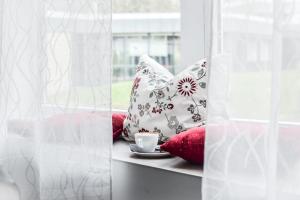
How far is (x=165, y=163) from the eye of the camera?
1307 millimetres

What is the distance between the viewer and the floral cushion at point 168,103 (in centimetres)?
146

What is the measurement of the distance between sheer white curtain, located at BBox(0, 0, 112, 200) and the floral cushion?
27 centimetres

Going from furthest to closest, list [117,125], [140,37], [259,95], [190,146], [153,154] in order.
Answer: [140,37] → [117,125] → [153,154] → [190,146] → [259,95]

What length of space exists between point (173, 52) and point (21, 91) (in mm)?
760

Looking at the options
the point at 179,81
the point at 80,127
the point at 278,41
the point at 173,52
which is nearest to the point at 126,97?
the point at 173,52

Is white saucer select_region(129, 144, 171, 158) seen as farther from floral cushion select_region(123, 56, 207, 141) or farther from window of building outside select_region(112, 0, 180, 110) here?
window of building outside select_region(112, 0, 180, 110)

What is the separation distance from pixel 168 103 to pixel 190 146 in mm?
316

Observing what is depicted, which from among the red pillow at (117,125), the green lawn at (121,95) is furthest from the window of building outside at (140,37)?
the red pillow at (117,125)

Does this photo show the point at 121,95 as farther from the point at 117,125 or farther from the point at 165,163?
the point at 165,163

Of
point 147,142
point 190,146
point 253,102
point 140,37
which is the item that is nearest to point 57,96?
point 147,142

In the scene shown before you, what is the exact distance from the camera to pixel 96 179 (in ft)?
4.28

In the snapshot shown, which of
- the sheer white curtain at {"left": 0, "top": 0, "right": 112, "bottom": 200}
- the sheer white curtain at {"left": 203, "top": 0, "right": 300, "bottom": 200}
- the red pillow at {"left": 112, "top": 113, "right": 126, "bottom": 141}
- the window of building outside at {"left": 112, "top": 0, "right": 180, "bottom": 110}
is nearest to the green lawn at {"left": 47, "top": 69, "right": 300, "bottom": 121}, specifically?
the sheer white curtain at {"left": 203, "top": 0, "right": 300, "bottom": 200}

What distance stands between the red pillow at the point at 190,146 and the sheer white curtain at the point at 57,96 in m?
0.20

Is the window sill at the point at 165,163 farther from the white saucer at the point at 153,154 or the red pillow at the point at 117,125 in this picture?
the red pillow at the point at 117,125
